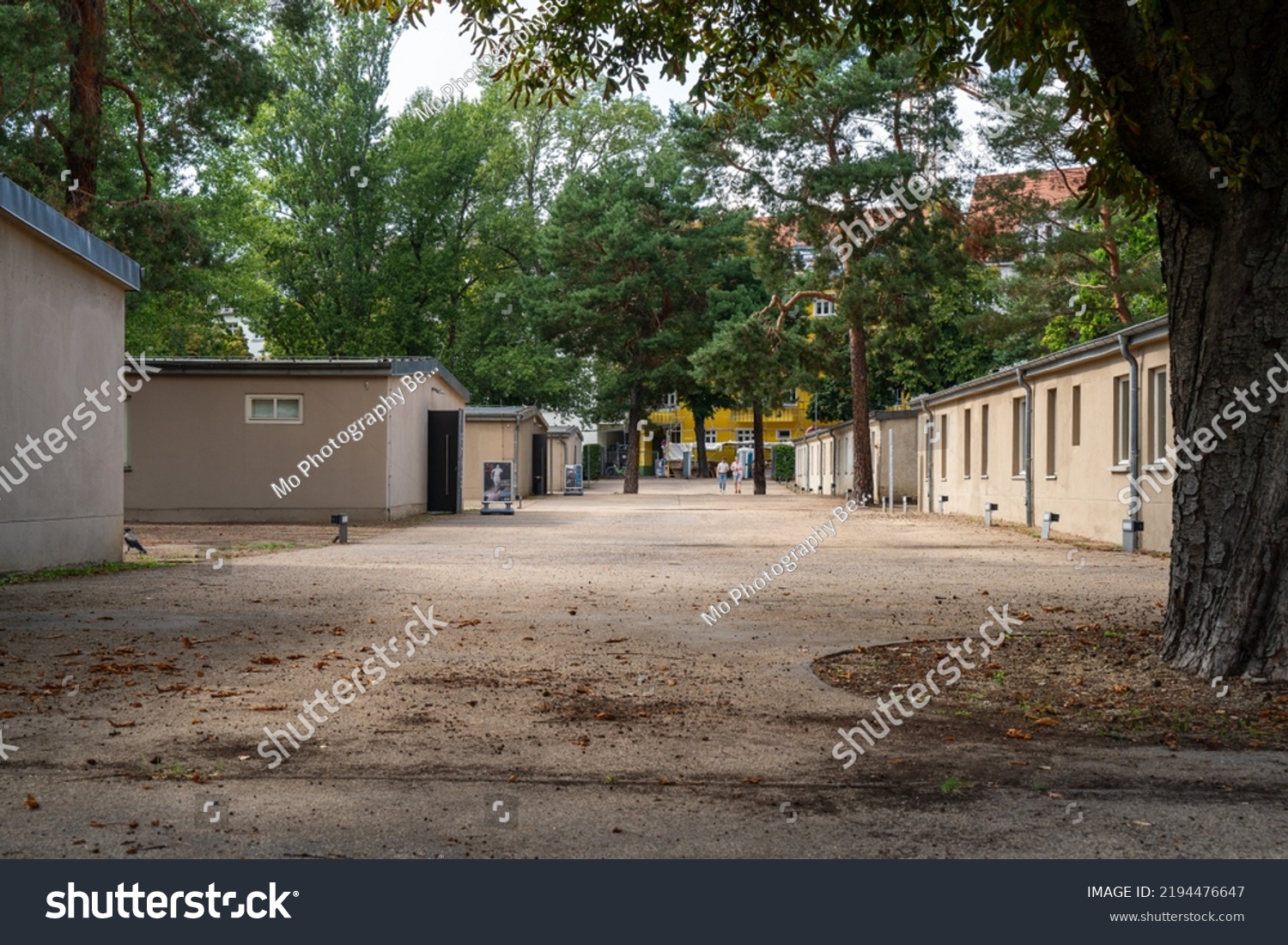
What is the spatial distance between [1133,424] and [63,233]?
14282 millimetres

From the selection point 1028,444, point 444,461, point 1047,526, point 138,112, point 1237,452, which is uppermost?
point 138,112

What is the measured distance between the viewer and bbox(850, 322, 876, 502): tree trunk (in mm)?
38500

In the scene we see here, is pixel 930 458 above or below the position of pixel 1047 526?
above

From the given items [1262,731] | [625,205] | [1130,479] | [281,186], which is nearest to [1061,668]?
[1262,731]

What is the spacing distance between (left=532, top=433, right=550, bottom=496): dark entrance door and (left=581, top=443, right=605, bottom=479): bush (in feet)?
90.9

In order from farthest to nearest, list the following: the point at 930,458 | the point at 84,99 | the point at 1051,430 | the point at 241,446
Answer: the point at 930,458, the point at 241,446, the point at 1051,430, the point at 84,99

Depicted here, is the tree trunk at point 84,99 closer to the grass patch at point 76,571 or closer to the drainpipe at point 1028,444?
the grass patch at point 76,571

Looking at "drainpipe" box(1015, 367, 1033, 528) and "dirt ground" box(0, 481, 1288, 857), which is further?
"drainpipe" box(1015, 367, 1033, 528)

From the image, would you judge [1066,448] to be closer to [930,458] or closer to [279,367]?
[930,458]

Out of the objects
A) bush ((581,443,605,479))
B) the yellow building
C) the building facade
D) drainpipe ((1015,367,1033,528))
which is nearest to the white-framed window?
the building facade

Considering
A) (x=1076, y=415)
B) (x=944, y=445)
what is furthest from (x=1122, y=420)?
(x=944, y=445)

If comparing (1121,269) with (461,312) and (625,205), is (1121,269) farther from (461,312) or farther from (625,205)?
(461,312)

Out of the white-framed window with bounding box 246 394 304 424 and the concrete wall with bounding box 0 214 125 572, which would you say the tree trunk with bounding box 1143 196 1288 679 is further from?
the white-framed window with bounding box 246 394 304 424

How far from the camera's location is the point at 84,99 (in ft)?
78.1
